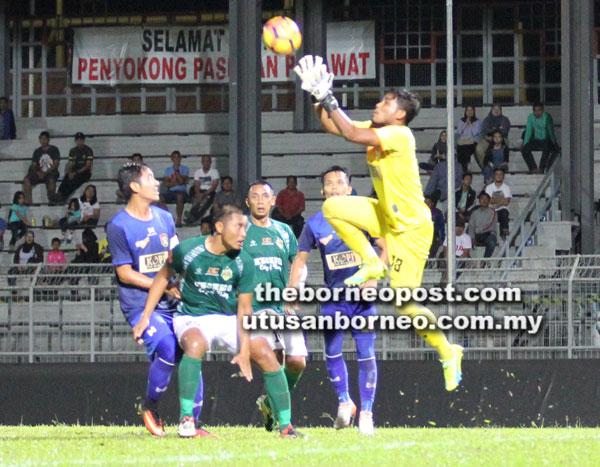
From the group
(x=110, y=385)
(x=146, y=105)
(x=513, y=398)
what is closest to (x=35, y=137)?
(x=146, y=105)

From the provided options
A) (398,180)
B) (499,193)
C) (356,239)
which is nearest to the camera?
(398,180)

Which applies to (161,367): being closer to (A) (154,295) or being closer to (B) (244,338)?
(A) (154,295)

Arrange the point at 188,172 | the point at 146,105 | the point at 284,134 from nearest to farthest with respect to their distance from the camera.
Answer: the point at 188,172, the point at 284,134, the point at 146,105

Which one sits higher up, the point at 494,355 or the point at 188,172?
the point at 188,172

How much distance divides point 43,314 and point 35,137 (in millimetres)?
11393

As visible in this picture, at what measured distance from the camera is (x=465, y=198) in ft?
63.9

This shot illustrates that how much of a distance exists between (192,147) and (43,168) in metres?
3.06

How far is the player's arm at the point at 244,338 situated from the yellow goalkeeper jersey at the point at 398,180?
3.99 feet

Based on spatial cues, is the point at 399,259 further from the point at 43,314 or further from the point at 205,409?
the point at 43,314

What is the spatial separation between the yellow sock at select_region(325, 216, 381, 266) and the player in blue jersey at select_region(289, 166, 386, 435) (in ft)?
4.94

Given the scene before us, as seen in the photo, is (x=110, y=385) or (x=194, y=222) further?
(x=194, y=222)

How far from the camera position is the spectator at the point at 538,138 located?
2144cm

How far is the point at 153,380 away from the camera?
9219mm

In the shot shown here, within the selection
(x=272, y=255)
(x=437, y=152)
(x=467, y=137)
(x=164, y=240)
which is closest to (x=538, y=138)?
(x=467, y=137)
